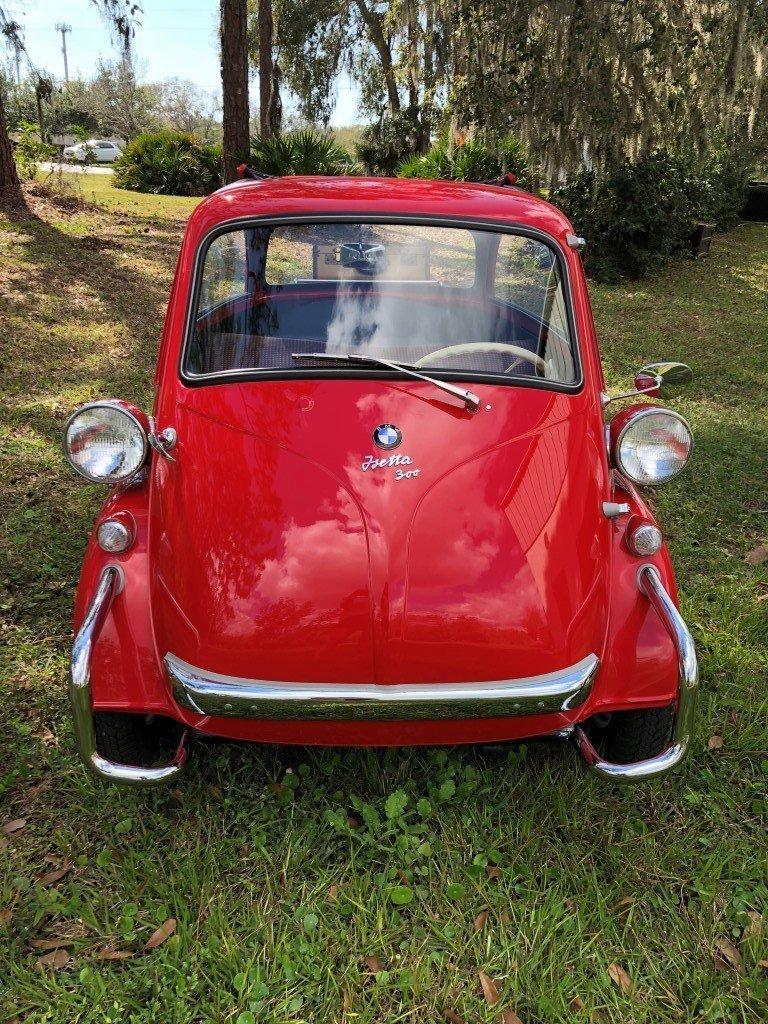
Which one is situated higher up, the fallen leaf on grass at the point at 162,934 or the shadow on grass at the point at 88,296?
the shadow on grass at the point at 88,296

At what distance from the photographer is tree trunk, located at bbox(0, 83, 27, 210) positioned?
10.4 m

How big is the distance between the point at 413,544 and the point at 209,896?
45.2 inches

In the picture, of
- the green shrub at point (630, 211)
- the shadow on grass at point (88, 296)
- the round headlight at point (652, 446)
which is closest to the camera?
the round headlight at point (652, 446)

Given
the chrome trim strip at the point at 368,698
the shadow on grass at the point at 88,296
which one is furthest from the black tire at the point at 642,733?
the shadow on grass at the point at 88,296

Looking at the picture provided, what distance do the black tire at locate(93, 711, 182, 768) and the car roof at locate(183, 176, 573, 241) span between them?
1.80 meters

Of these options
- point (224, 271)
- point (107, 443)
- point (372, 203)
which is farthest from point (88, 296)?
point (107, 443)

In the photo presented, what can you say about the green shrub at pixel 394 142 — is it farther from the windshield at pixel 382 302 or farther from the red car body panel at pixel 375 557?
the red car body panel at pixel 375 557

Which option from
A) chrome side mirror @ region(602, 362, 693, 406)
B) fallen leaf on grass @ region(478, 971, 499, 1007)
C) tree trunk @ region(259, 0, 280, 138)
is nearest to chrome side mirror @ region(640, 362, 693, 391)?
chrome side mirror @ region(602, 362, 693, 406)

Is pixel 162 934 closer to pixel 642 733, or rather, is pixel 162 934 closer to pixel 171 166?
pixel 642 733

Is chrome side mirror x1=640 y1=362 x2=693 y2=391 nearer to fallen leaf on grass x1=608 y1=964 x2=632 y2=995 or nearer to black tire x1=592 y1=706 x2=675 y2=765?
black tire x1=592 y1=706 x2=675 y2=765

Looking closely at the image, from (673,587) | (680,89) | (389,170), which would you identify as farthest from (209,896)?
(389,170)

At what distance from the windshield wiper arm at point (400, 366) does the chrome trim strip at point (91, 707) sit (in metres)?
0.99

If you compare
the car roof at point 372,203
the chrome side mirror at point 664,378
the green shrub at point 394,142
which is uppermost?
the green shrub at point 394,142

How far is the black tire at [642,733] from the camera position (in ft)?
8.05
